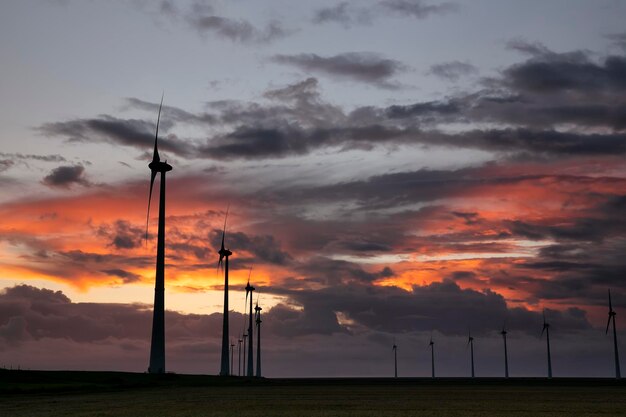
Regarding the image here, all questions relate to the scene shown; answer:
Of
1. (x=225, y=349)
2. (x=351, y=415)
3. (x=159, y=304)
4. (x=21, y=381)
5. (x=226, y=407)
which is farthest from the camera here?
(x=225, y=349)

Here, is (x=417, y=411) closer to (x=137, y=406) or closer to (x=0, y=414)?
(x=137, y=406)

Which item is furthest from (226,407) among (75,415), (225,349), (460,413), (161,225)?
(225,349)

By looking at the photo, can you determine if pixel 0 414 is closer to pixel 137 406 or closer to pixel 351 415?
pixel 137 406

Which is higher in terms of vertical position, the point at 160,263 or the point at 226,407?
the point at 160,263

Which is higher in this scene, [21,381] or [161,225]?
[161,225]

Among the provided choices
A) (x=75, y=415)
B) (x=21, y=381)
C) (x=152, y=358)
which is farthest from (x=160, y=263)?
(x=75, y=415)

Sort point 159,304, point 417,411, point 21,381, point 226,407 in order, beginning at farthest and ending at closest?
1. point 159,304
2. point 21,381
3. point 226,407
4. point 417,411

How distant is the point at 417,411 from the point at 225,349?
432ft

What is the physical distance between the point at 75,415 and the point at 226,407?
14.4 meters

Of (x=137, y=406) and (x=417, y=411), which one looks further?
(x=137, y=406)

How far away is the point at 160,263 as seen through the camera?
13562cm

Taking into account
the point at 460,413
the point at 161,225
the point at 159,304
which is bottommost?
the point at 460,413

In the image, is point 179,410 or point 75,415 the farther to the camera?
point 179,410

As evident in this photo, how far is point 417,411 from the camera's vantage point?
6456cm
